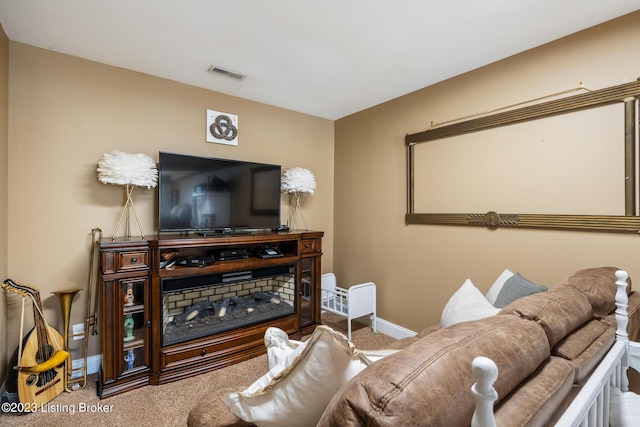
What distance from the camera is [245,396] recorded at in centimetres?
88

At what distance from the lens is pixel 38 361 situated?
1976 mm

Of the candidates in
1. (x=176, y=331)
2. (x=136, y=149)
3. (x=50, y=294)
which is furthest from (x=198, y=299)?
(x=136, y=149)

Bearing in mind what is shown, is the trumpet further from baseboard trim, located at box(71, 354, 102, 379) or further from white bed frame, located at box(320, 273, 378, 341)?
white bed frame, located at box(320, 273, 378, 341)

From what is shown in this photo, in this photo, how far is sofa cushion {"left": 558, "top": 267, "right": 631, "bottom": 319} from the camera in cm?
129

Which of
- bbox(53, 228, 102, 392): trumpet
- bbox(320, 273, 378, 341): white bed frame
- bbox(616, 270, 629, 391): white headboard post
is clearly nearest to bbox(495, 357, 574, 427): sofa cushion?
bbox(616, 270, 629, 391): white headboard post

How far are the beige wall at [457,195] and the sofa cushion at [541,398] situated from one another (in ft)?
4.63

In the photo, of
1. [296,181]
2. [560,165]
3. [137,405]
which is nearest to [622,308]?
[560,165]

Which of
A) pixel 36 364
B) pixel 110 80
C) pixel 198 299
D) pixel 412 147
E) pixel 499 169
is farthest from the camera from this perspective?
pixel 412 147

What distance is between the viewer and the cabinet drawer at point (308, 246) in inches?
117

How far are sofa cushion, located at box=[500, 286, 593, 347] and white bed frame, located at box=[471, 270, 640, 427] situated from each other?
13cm

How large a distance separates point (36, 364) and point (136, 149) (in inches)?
66.3

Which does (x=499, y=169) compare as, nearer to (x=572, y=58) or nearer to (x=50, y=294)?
(x=572, y=58)

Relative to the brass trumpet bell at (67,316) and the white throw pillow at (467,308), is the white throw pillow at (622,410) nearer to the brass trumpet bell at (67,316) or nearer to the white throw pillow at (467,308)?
the white throw pillow at (467,308)

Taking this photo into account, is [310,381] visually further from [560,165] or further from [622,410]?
[560,165]
